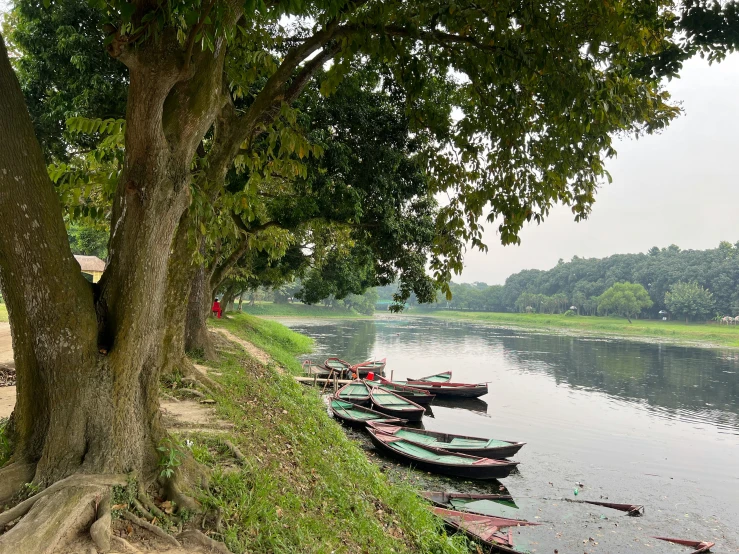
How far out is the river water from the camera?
11.6 meters

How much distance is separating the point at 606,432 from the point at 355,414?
9788 millimetres

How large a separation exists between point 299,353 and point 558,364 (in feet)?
59.6

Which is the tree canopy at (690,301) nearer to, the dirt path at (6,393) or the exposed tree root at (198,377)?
the exposed tree root at (198,377)

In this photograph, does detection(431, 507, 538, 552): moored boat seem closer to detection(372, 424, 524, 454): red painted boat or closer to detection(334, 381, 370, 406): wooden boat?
detection(372, 424, 524, 454): red painted boat

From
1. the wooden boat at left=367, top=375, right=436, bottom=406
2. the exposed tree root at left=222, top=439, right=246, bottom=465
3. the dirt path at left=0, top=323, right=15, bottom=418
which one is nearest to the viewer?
the exposed tree root at left=222, top=439, right=246, bottom=465

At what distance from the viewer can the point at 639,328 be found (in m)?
66.4

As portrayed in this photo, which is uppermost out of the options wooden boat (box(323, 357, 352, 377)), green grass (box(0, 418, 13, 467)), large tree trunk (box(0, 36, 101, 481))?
large tree trunk (box(0, 36, 101, 481))

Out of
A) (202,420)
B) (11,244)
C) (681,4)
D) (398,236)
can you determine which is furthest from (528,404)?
(11,244)

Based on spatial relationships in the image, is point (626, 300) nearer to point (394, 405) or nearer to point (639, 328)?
point (639, 328)

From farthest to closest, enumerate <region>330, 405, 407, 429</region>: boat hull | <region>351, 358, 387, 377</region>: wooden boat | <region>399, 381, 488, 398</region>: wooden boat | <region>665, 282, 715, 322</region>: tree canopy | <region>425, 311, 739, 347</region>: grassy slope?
<region>665, 282, 715, 322</region>: tree canopy < <region>425, 311, 739, 347</region>: grassy slope < <region>351, 358, 387, 377</region>: wooden boat < <region>399, 381, 488, 398</region>: wooden boat < <region>330, 405, 407, 429</region>: boat hull

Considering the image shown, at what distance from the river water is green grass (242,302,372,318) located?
104 ft

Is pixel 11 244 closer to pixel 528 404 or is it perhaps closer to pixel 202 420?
pixel 202 420

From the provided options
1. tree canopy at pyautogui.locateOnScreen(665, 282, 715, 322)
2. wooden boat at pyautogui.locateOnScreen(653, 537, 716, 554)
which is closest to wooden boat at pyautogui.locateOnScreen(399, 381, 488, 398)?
wooden boat at pyautogui.locateOnScreen(653, 537, 716, 554)

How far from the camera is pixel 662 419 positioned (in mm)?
21469
